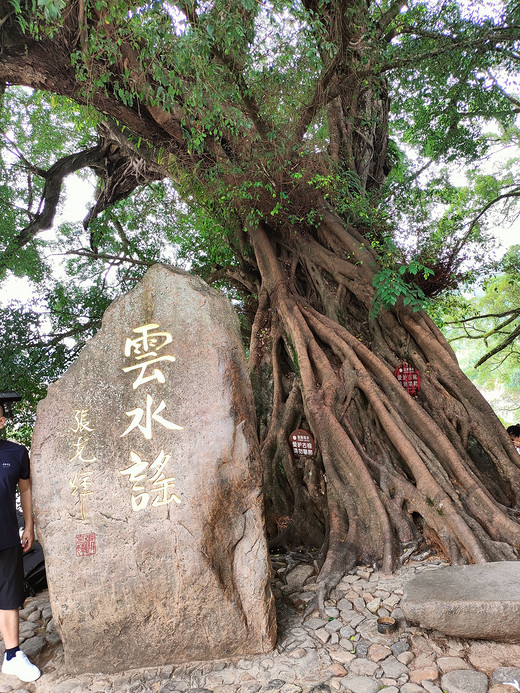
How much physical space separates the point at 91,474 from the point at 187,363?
903 mm

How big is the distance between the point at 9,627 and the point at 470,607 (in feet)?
8.70

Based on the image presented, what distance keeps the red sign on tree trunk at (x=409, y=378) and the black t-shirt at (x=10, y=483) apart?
3.65 m

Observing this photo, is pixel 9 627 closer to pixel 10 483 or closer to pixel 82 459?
pixel 10 483

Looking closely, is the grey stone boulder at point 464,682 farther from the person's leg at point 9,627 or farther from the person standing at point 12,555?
the person's leg at point 9,627

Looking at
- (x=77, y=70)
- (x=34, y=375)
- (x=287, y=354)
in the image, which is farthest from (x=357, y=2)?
(x=34, y=375)

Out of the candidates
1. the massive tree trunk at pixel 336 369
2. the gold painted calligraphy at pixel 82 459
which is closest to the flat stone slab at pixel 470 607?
the massive tree trunk at pixel 336 369

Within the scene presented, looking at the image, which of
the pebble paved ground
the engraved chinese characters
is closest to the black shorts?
the pebble paved ground

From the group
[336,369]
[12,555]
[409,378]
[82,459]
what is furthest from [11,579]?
[409,378]

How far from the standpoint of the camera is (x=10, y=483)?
284 cm

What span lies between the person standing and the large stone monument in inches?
7.5

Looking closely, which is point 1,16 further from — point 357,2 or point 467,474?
point 467,474

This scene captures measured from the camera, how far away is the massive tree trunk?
3664mm

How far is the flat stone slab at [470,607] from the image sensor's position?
2328mm

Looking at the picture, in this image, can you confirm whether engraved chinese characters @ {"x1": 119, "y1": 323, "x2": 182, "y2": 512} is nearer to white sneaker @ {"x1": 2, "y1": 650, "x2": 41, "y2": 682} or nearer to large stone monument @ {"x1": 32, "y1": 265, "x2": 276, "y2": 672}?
large stone monument @ {"x1": 32, "y1": 265, "x2": 276, "y2": 672}
